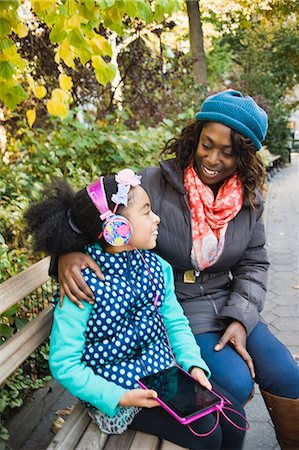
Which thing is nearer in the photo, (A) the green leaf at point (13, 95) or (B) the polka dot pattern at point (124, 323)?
(B) the polka dot pattern at point (124, 323)

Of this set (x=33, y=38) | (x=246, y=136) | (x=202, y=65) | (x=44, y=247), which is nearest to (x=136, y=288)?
(x=44, y=247)

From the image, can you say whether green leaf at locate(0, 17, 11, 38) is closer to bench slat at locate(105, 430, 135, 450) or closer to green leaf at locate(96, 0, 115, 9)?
green leaf at locate(96, 0, 115, 9)

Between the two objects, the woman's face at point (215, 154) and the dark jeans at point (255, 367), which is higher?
the woman's face at point (215, 154)

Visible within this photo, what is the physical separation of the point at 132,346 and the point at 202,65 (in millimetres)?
10042

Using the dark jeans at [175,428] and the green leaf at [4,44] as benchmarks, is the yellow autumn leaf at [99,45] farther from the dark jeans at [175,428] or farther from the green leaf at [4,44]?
the dark jeans at [175,428]

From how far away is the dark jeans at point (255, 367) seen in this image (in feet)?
7.72

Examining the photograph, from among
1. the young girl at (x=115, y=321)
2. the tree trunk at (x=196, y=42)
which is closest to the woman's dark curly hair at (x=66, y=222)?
the young girl at (x=115, y=321)

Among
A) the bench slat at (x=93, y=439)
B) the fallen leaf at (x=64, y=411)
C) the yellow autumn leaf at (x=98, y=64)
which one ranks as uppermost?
the yellow autumn leaf at (x=98, y=64)

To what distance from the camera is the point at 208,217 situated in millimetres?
2633

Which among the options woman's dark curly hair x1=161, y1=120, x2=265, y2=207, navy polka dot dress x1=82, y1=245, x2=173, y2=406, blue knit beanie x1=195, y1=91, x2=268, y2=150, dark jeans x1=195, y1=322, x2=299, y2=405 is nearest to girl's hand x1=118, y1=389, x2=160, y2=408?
navy polka dot dress x1=82, y1=245, x2=173, y2=406

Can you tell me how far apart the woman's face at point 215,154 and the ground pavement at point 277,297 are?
1.42 metres

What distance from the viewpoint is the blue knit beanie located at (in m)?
2.54

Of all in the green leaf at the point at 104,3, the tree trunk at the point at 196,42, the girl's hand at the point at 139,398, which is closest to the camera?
the girl's hand at the point at 139,398

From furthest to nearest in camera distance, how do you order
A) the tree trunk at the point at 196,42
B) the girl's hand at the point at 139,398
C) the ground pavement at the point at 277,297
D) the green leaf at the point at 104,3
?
the tree trunk at the point at 196,42
the ground pavement at the point at 277,297
the green leaf at the point at 104,3
the girl's hand at the point at 139,398
